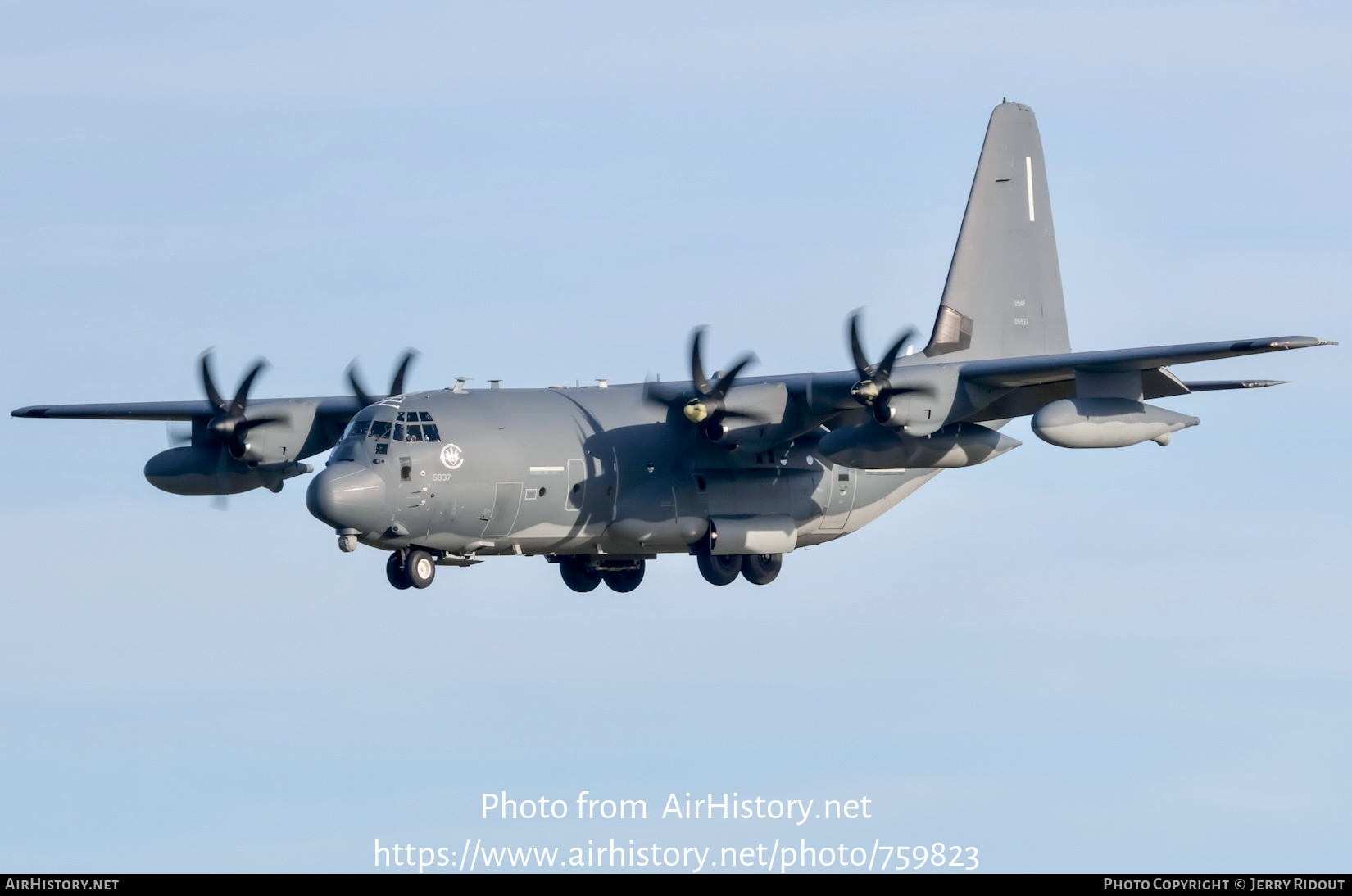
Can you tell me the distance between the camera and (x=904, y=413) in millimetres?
23984

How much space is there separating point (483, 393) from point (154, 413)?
19.4ft

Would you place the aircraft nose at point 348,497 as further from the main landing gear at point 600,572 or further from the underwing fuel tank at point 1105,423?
the underwing fuel tank at point 1105,423

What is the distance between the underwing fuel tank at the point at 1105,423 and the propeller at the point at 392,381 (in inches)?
352

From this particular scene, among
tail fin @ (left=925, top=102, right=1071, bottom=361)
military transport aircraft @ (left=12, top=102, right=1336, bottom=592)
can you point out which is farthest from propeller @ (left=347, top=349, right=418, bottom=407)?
tail fin @ (left=925, top=102, right=1071, bottom=361)

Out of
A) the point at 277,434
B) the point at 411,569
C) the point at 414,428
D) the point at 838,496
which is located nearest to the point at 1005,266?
the point at 838,496

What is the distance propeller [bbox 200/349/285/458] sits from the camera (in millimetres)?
27094

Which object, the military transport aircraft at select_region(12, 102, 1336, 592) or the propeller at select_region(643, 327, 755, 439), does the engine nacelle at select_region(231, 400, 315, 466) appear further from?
the propeller at select_region(643, 327, 755, 439)

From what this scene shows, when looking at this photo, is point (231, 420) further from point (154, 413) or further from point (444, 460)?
point (444, 460)

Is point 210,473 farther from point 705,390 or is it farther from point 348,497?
point 705,390

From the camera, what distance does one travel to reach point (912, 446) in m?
24.6

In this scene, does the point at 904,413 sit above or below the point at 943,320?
below

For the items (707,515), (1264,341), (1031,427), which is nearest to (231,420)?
(707,515)

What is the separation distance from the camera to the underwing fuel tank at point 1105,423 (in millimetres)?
22703

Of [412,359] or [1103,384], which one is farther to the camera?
[412,359]
